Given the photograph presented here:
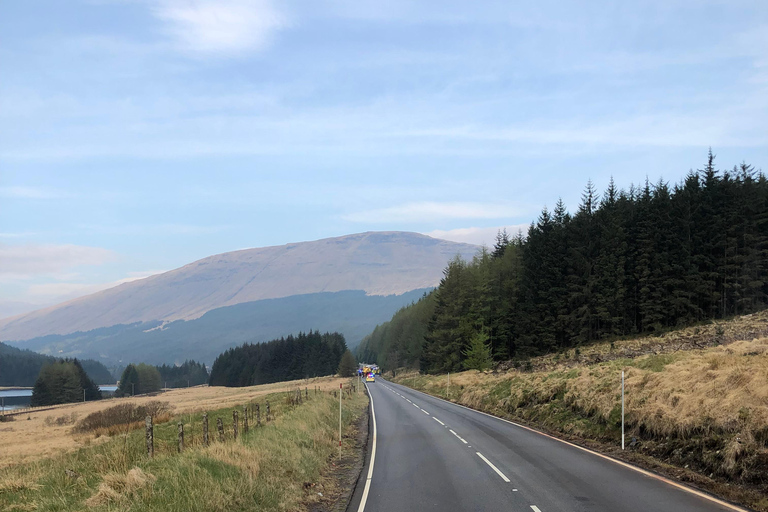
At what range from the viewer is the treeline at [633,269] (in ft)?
163

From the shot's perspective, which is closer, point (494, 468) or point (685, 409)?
point (494, 468)

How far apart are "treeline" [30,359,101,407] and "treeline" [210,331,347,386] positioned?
4407cm

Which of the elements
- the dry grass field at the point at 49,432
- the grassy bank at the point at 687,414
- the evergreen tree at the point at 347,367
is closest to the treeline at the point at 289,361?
the evergreen tree at the point at 347,367

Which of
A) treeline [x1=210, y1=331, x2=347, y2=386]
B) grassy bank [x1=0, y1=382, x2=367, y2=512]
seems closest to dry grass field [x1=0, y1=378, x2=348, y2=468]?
grassy bank [x1=0, y1=382, x2=367, y2=512]

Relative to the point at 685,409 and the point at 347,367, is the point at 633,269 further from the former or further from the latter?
the point at 347,367

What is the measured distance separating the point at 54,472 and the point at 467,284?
197ft

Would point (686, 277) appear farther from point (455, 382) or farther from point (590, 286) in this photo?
point (455, 382)

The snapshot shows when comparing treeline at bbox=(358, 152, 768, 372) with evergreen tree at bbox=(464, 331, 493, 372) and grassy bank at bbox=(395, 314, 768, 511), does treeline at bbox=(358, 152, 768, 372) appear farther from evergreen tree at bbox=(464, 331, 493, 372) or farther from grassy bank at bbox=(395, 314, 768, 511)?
grassy bank at bbox=(395, 314, 768, 511)

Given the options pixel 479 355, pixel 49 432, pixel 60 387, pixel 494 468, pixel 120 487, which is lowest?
pixel 60 387

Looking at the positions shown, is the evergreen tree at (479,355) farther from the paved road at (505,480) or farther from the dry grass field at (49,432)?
the paved road at (505,480)

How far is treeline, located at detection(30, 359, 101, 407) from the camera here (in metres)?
114

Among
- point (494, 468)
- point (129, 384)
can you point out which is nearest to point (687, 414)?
point (494, 468)

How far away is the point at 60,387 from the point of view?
11662 centimetres

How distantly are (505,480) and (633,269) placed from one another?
4805cm
